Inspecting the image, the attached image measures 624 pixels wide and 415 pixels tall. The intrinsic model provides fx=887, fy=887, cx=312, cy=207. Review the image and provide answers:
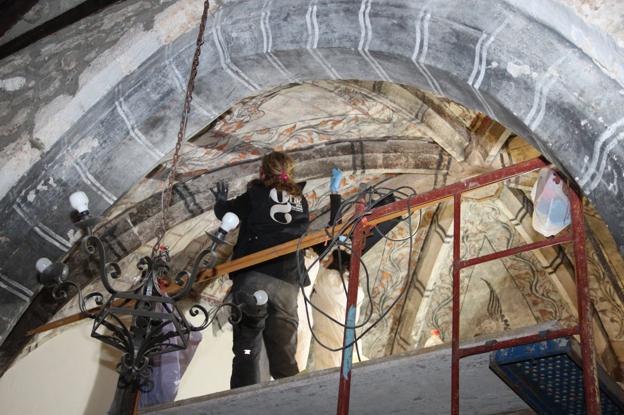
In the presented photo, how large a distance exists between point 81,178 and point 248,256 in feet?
3.77

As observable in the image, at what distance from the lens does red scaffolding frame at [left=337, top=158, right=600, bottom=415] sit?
9.96ft

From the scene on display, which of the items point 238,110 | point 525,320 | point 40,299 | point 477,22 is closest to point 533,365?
point 477,22

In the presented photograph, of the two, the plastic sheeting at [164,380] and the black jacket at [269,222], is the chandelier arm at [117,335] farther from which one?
the black jacket at [269,222]

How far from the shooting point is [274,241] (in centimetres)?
554

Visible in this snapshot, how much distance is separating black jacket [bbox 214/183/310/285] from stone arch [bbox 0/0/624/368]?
1.14m

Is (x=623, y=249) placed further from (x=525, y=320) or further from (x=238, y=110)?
(x=525, y=320)

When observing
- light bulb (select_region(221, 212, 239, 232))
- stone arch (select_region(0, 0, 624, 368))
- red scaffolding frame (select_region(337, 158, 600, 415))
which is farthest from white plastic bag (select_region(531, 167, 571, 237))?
light bulb (select_region(221, 212, 239, 232))

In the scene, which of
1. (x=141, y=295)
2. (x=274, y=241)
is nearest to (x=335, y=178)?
(x=274, y=241)

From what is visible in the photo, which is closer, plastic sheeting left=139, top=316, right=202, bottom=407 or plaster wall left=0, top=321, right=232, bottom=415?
plastic sheeting left=139, top=316, right=202, bottom=407

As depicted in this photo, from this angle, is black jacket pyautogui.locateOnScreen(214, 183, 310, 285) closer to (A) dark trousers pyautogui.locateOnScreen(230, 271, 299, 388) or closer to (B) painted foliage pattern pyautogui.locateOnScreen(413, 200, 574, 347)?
(A) dark trousers pyautogui.locateOnScreen(230, 271, 299, 388)

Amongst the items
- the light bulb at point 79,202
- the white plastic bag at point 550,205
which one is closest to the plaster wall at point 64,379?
the light bulb at point 79,202

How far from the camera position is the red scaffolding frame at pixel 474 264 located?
3.04m

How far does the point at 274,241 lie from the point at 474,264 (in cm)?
224

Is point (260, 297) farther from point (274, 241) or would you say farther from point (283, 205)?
point (283, 205)
